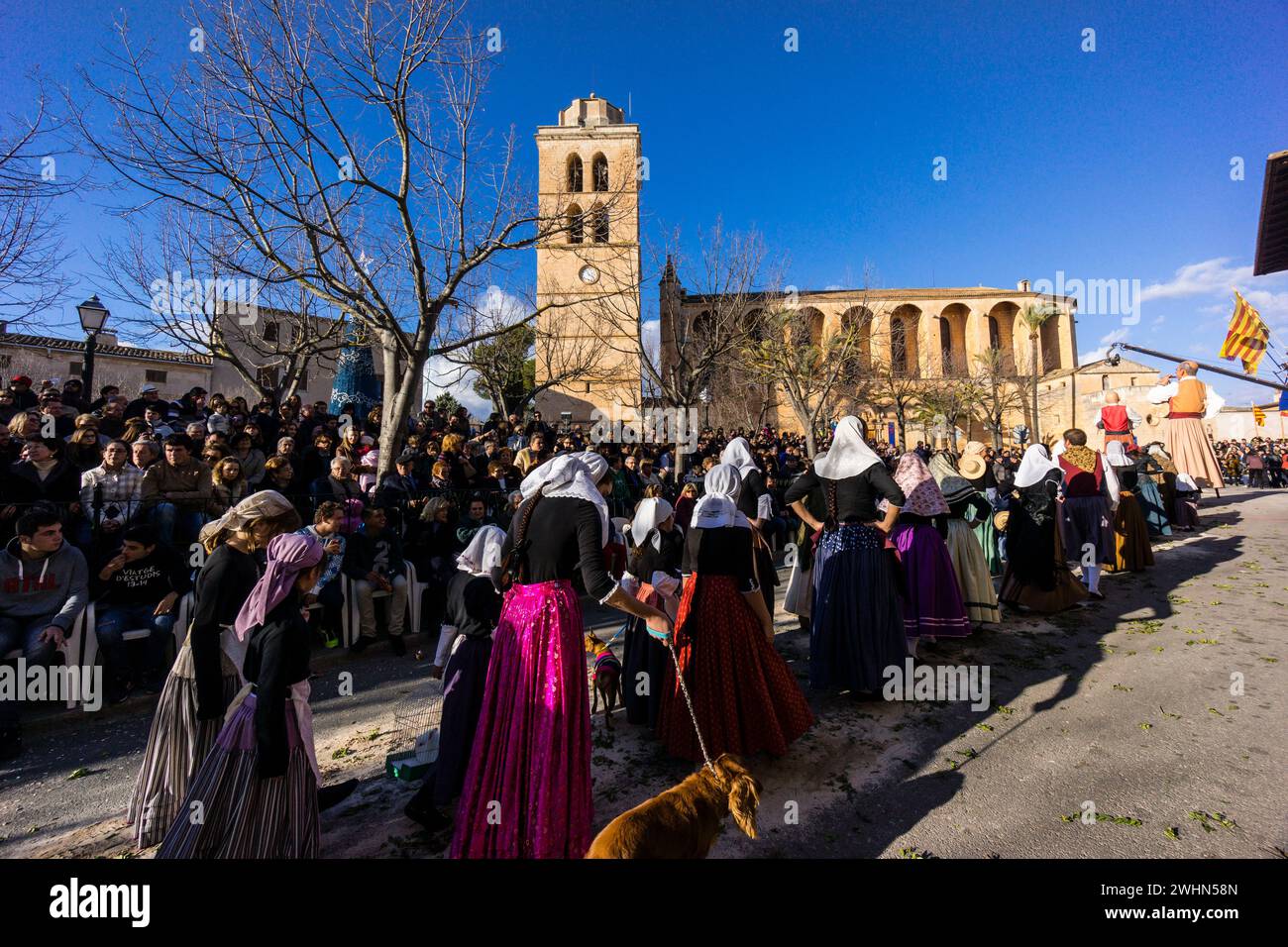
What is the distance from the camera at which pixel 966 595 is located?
20.0 feet

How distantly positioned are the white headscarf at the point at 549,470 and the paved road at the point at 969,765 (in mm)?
1864

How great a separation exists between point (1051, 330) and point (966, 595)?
60324mm

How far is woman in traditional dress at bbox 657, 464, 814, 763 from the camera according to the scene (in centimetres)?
369

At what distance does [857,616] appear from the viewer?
14.7ft

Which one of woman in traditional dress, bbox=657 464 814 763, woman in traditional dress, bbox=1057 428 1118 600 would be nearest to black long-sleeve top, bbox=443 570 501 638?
woman in traditional dress, bbox=657 464 814 763

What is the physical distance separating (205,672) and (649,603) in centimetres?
247

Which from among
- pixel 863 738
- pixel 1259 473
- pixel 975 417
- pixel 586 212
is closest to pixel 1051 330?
pixel 975 417

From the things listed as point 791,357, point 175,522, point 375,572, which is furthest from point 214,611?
point 791,357

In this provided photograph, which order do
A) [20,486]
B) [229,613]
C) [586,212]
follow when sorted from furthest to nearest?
[586,212] < [20,486] < [229,613]

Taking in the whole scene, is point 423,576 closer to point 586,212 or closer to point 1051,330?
point 586,212

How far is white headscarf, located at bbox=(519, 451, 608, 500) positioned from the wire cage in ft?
5.13

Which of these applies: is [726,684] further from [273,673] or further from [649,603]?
[273,673]

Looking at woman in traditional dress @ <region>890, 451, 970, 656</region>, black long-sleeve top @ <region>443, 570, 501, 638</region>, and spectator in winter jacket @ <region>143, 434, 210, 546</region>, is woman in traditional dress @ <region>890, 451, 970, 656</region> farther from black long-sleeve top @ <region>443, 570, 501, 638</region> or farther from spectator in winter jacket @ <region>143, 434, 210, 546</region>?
spectator in winter jacket @ <region>143, 434, 210, 546</region>
